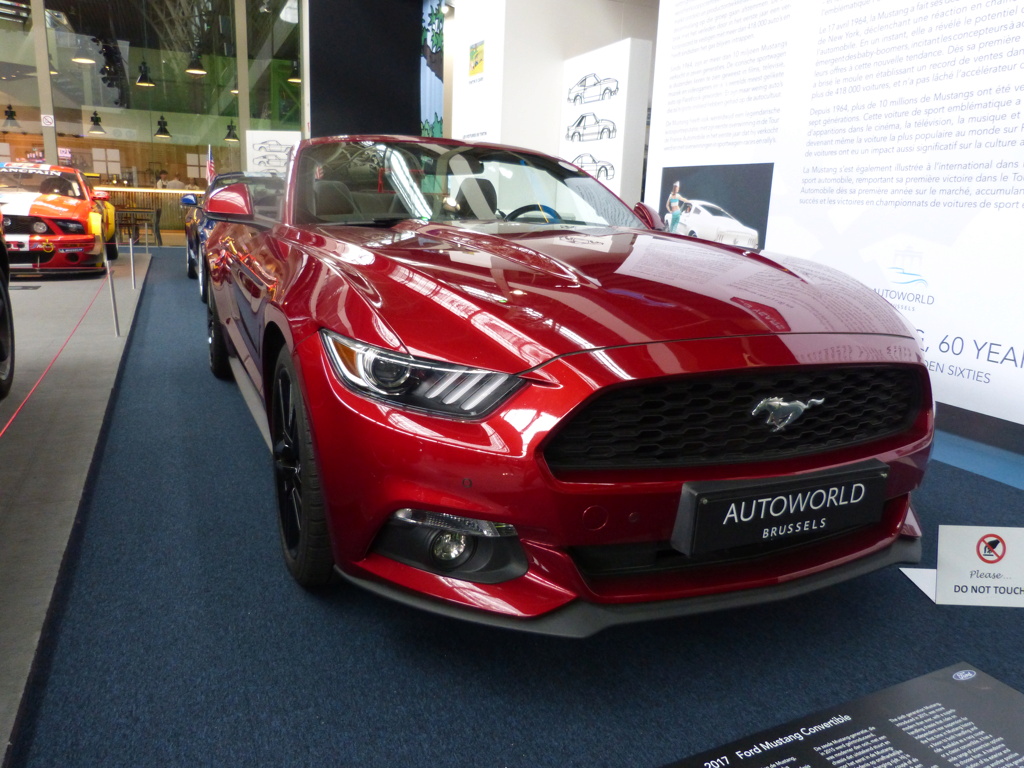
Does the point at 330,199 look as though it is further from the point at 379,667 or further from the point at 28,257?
the point at 28,257

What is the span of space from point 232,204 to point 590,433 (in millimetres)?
1708

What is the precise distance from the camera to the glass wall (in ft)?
40.3

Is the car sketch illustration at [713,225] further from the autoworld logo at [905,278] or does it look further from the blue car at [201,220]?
the blue car at [201,220]

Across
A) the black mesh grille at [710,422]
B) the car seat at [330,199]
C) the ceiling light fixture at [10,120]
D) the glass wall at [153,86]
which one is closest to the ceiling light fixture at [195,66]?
the glass wall at [153,86]

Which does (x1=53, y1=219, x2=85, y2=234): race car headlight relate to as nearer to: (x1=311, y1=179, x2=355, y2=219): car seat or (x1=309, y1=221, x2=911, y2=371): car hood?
(x1=311, y1=179, x2=355, y2=219): car seat

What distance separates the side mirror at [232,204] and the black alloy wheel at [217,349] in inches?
39.2

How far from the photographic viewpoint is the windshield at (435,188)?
2322mm

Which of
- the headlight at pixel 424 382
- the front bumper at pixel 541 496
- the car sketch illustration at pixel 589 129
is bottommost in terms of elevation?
the front bumper at pixel 541 496

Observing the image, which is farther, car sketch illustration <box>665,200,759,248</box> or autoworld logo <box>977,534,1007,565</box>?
car sketch illustration <box>665,200,759,248</box>

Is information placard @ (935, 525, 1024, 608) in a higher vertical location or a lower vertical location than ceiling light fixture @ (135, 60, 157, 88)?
lower

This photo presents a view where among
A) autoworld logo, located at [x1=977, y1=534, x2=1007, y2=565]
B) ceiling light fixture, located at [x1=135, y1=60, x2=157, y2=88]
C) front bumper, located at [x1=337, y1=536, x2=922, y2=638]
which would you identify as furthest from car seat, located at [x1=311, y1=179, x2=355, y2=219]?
ceiling light fixture, located at [x1=135, y1=60, x2=157, y2=88]

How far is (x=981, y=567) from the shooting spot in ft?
5.51

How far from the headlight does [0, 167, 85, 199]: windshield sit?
307 inches

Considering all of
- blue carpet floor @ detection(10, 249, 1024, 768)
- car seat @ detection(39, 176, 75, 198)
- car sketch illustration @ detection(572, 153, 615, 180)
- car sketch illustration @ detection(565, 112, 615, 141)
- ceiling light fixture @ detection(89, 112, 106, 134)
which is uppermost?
ceiling light fixture @ detection(89, 112, 106, 134)
